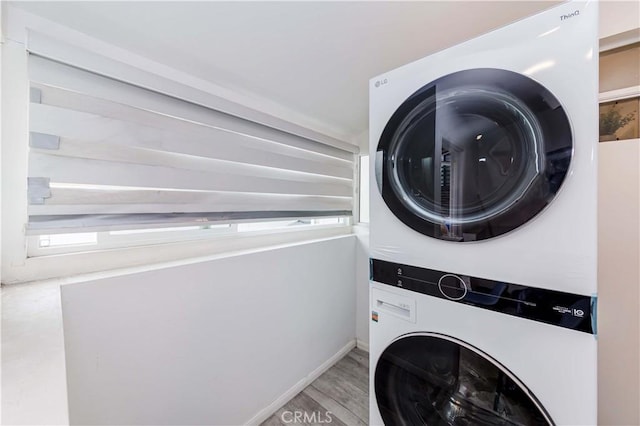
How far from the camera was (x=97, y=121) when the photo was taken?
984 millimetres

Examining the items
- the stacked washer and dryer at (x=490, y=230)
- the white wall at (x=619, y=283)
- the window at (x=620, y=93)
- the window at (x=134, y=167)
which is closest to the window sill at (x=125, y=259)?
the window at (x=134, y=167)

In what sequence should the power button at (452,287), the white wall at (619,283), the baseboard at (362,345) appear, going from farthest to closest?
the baseboard at (362,345), the white wall at (619,283), the power button at (452,287)

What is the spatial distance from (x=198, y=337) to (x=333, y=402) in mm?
1049

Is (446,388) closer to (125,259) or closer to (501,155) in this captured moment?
(501,155)

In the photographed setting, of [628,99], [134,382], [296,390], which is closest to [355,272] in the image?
[296,390]

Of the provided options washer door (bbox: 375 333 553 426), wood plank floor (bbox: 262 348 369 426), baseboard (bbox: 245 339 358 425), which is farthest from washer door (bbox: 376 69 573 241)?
baseboard (bbox: 245 339 358 425)

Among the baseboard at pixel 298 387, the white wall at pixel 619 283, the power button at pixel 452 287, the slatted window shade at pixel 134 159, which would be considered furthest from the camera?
the baseboard at pixel 298 387

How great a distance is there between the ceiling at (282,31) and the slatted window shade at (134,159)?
193 millimetres

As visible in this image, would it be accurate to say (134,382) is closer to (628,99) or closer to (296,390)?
(296,390)

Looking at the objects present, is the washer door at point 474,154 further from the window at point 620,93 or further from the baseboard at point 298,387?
the baseboard at point 298,387

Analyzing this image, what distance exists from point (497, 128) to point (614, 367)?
1258 millimetres

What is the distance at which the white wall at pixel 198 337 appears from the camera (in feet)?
3.03

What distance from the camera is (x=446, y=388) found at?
831mm

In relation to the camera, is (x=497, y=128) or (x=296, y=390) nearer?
(x=497, y=128)
